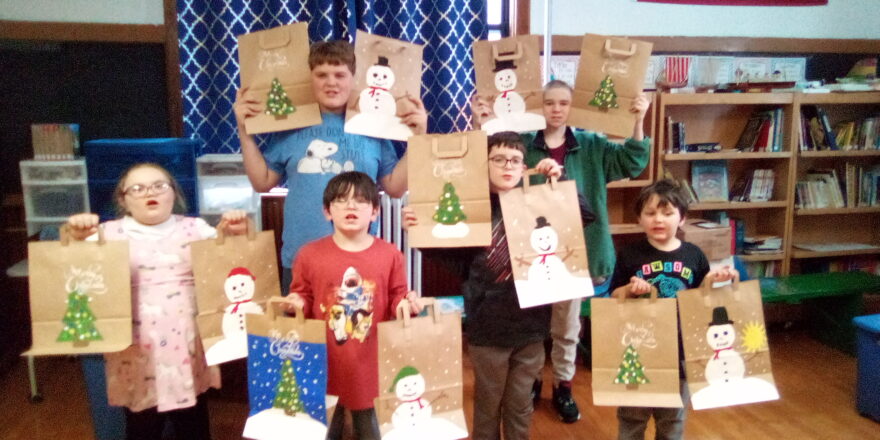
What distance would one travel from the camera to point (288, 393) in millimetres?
1274

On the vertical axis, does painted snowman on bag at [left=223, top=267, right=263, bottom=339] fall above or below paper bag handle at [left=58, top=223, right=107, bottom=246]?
below

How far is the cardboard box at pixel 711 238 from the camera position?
9.63 feet

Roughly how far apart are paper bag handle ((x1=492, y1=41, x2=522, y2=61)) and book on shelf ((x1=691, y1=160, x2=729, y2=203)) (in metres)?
2.00

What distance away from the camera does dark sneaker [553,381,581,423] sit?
2309 mm

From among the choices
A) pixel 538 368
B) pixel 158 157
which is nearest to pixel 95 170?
pixel 158 157

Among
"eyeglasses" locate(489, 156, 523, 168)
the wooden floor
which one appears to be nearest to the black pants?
the wooden floor

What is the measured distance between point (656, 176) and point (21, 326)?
3364 millimetres

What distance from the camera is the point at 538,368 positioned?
167 cm

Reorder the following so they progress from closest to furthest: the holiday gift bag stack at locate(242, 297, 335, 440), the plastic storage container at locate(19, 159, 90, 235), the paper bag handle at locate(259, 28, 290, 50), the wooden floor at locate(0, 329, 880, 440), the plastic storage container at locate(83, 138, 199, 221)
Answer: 1. the holiday gift bag stack at locate(242, 297, 335, 440)
2. the paper bag handle at locate(259, 28, 290, 50)
3. the wooden floor at locate(0, 329, 880, 440)
4. the plastic storage container at locate(83, 138, 199, 221)
5. the plastic storage container at locate(19, 159, 90, 235)

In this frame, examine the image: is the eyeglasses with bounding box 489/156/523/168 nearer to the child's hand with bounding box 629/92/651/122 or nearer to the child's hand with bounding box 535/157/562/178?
the child's hand with bounding box 535/157/562/178

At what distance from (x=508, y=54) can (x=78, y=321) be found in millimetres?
1291

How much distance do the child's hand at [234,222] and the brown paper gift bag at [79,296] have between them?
0.22m

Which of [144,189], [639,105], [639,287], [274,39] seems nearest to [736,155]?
[639,105]

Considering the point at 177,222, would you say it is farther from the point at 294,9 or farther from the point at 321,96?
the point at 294,9
